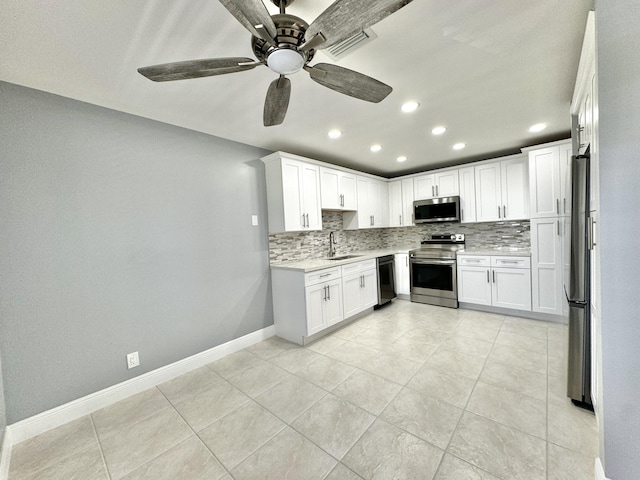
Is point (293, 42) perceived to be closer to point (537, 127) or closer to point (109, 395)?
point (109, 395)

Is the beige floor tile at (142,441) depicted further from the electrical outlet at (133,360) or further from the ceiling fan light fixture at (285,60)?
the ceiling fan light fixture at (285,60)

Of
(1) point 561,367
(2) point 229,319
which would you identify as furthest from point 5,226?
(1) point 561,367

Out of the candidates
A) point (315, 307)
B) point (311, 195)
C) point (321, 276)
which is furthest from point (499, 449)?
point (311, 195)

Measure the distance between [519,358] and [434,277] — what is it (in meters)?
1.75

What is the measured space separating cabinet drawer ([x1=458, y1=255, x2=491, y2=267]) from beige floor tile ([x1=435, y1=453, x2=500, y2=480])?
9.64ft

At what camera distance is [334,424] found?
1722 millimetres

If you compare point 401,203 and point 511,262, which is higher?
point 401,203

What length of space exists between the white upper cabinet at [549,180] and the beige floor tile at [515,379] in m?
2.07

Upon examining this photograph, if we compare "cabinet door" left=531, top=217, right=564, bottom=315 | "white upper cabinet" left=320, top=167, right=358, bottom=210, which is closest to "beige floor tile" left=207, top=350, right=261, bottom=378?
"white upper cabinet" left=320, top=167, right=358, bottom=210

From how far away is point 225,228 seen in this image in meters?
2.85

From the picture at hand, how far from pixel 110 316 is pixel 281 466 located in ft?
5.82

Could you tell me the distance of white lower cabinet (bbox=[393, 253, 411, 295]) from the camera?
441cm

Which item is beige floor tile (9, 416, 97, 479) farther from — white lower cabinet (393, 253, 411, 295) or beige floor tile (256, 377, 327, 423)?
white lower cabinet (393, 253, 411, 295)

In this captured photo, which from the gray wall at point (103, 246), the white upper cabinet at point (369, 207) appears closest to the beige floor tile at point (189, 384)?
the gray wall at point (103, 246)
